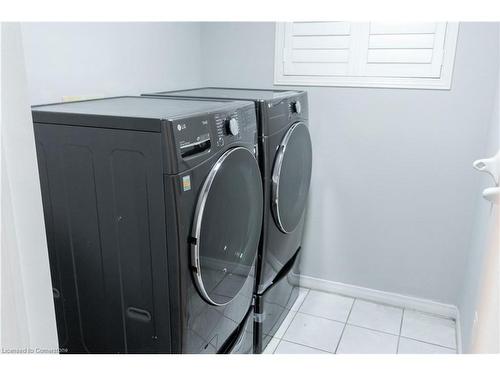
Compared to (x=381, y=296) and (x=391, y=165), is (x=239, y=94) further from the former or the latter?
(x=381, y=296)

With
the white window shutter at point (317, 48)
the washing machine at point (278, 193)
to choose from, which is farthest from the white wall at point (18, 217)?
the white window shutter at point (317, 48)

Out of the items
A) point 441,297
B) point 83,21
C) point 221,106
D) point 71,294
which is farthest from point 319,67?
point 71,294

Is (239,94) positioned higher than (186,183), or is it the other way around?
(239,94)

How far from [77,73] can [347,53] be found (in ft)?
4.64

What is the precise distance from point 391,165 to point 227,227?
4.27 feet

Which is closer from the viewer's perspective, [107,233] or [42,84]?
[107,233]

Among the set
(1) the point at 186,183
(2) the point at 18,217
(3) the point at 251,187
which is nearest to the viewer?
(2) the point at 18,217

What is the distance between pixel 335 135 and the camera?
8.08ft

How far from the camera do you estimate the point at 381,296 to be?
2596 mm

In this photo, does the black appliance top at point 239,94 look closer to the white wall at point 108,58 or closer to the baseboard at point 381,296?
the white wall at point 108,58

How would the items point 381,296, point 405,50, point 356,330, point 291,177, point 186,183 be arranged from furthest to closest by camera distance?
point 381,296 → point 356,330 → point 405,50 → point 291,177 → point 186,183

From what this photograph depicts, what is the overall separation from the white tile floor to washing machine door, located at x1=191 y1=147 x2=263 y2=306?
728mm

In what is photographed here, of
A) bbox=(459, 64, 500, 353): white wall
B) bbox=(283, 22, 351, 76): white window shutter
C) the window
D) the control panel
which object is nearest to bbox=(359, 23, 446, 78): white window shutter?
the window

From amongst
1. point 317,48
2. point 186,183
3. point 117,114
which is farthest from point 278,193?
point 317,48
